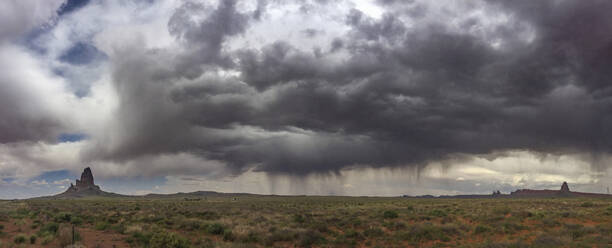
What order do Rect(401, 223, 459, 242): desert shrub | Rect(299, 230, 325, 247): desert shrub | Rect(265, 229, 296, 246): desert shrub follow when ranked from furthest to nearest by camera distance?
Rect(401, 223, 459, 242): desert shrub, Rect(265, 229, 296, 246): desert shrub, Rect(299, 230, 325, 247): desert shrub

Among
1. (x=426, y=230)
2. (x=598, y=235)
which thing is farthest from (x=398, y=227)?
(x=598, y=235)

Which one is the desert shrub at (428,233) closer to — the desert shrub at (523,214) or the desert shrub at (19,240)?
the desert shrub at (523,214)

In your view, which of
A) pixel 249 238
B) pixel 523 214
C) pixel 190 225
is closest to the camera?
pixel 249 238

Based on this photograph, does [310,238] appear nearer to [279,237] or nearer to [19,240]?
[279,237]

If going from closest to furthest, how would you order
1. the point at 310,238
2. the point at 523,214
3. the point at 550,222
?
the point at 310,238, the point at 550,222, the point at 523,214

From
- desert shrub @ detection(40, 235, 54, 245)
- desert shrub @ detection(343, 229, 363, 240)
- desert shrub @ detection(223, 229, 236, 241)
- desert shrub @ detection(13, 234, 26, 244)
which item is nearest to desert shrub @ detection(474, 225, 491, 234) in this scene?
desert shrub @ detection(343, 229, 363, 240)

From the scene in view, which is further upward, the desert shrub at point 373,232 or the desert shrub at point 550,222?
the desert shrub at point 550,222

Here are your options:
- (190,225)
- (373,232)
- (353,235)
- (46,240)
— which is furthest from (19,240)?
(373,232)

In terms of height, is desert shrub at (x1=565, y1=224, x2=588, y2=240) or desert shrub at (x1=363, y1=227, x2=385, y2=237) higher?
desert shrub at (x1=565, y1=224, x2=588, y2=240)

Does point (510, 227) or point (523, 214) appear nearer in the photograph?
point (510, 227)

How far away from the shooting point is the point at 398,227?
97.5 ft

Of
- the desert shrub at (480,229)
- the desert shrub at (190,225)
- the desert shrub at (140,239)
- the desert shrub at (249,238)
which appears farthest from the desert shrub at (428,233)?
the desert shrub at (140,239)

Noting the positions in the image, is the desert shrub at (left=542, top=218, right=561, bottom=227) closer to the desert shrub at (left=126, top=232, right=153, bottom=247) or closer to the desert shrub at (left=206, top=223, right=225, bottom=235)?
the desert shrub at (left=206, top=223, right=225, bottom=235)

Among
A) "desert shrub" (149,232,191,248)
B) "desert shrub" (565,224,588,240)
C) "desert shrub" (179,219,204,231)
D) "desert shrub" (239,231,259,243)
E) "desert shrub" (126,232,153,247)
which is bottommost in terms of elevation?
"desert shrub" (179,219,204,231)
